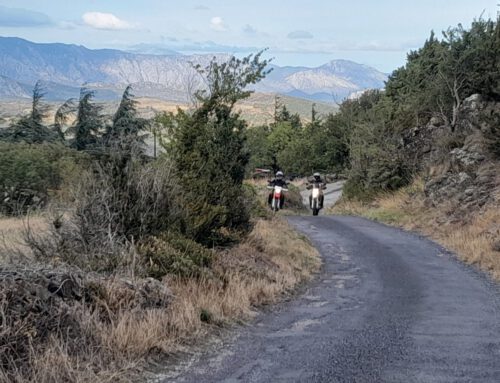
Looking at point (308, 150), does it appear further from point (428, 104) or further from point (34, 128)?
point (428, 104)

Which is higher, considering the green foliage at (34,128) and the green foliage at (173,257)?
the green foliage at (173,257)

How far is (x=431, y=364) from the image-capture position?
20.4 feet

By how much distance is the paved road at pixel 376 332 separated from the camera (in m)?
5.93

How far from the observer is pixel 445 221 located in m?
19.5

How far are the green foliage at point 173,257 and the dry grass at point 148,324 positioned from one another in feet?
0.56

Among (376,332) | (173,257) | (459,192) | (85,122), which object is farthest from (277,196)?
(85,122)

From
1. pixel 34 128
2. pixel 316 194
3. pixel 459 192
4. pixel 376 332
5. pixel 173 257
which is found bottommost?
pixel 34 128

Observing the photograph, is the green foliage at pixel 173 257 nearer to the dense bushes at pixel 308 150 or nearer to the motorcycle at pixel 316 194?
the motorcycle at pixel 316 194

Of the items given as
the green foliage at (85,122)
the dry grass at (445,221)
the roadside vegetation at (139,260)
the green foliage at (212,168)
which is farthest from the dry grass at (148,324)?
the green foliage at (85,122)

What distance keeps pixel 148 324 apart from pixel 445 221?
48.6ft

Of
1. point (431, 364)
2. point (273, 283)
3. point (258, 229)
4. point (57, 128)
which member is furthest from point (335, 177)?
point (431, 364)

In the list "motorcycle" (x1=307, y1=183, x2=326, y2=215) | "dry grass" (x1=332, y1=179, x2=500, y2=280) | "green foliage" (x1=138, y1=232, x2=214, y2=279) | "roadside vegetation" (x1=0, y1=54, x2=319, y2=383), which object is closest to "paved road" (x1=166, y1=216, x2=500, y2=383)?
"roadside vegetation" (x1=0, y1=54, x2=319, y2=383)

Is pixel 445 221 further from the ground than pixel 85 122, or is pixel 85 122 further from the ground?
pixel 445 221

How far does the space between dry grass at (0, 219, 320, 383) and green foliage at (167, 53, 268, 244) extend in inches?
34.4
